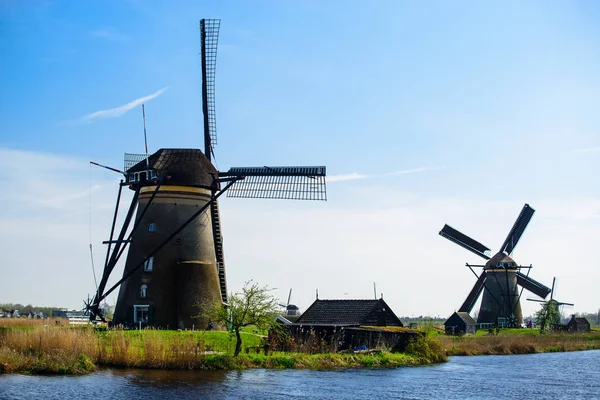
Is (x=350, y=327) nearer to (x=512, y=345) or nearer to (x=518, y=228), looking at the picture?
(x=512, y=345)

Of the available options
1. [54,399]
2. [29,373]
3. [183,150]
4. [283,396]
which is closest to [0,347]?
[29,373]

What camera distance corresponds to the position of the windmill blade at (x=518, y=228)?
6769cm

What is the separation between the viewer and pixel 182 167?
3453cm

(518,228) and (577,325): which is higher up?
(518,228)

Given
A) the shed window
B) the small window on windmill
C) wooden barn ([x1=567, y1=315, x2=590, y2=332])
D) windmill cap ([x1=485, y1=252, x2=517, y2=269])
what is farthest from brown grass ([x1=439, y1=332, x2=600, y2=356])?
the small window on windmill

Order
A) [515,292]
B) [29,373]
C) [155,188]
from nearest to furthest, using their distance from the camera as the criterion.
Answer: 1. [29,373]
2. [155,188]
3. [515,292]

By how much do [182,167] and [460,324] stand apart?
114 feet

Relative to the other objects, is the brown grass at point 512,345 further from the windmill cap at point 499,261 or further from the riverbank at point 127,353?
the riverbank at point 127,353

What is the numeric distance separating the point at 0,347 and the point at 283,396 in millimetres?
10313

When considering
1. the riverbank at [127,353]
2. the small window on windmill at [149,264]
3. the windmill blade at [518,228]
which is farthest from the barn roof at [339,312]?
the windmill blade at [518,228]

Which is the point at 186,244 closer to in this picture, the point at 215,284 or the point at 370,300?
the point at 215,284

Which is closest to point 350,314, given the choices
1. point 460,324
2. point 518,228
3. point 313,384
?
point 313,384

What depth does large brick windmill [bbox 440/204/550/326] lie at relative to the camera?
6556cm

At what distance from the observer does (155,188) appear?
34062 mm
